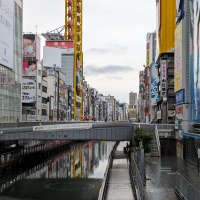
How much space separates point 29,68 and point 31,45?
17.1 ft

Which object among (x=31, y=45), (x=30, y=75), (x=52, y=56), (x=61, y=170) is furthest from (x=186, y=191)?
(x=52, y=56)

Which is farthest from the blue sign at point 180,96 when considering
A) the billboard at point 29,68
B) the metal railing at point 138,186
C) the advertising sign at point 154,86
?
the billboard at point 29,68

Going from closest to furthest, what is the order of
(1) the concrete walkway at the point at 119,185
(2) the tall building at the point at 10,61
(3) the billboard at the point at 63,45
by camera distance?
(1) the concrete walkway at the point at 119,185, (2) the tall building at the point at 10,61, (3) the billboard at the point at 63,45

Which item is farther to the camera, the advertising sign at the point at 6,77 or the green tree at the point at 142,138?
the advertising sign at the point at 6,77

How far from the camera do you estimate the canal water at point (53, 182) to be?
36125 millimetres

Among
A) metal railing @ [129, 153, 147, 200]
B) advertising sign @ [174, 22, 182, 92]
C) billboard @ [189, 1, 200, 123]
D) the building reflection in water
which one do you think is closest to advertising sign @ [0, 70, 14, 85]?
the building reflection in water

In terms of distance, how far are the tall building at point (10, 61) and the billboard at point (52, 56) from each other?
61.6 metres

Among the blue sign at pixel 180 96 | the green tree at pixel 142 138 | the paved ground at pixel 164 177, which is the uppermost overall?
the blue sign at pixel 180 96

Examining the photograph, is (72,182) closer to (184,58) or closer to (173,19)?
(184,58)

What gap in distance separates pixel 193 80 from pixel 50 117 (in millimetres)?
73996

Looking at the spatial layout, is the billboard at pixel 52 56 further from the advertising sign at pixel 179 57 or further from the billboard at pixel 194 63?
the billboard at pixel 194 63

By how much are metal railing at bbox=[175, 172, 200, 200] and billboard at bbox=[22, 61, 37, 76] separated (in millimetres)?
71820

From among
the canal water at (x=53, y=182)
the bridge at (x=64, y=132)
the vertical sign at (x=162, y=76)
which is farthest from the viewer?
the vertical sign at (x=162, y=76)

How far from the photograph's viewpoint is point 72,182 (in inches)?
1711
